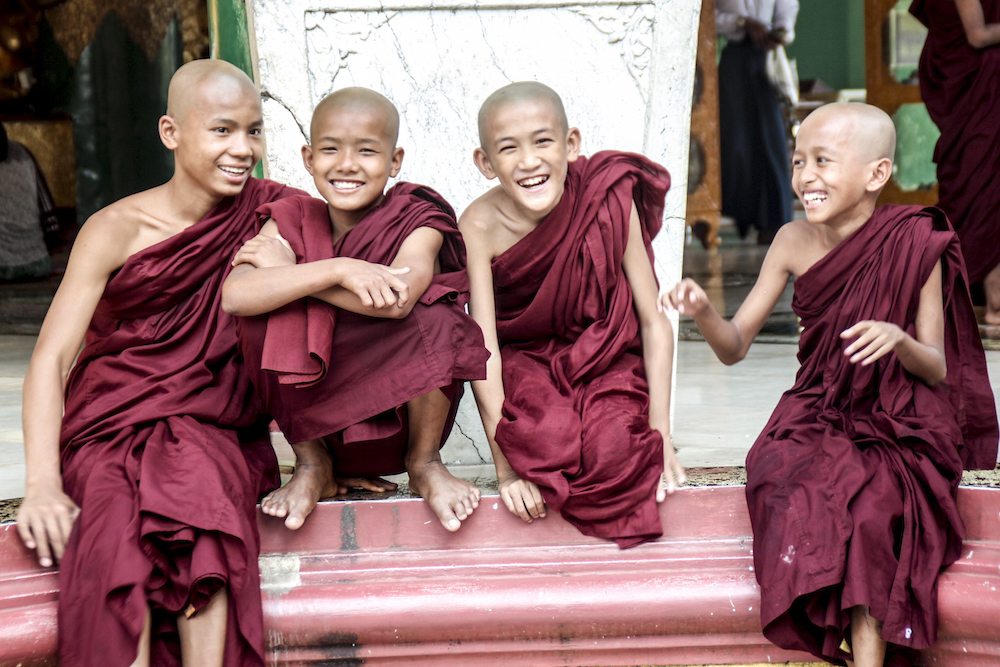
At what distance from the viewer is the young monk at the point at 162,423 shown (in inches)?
73.6

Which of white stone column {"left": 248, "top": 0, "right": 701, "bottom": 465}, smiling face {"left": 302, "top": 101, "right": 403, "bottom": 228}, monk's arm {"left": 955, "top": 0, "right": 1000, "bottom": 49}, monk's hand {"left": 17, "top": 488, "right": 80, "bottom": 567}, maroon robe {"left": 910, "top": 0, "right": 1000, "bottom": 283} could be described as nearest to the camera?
monk's hand {"left": 17, "top": 488, "right": 80, "bottom": 567}

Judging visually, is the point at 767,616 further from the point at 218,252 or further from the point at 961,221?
the point at 961,221

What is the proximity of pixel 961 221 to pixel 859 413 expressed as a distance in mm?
2748

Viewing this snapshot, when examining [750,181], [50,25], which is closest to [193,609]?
[750,181]

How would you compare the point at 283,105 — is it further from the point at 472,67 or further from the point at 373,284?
the point at 373,284

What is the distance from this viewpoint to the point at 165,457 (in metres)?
2.03

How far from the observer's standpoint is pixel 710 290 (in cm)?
605

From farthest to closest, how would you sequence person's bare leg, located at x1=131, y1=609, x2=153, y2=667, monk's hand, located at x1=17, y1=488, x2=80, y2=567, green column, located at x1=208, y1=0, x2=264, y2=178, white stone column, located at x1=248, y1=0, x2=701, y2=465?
green column, located at x1=208, y1=0, x2=264, y2=178, white stone column, located at x1=248, y1=0, x2=701, y2=465, monk's hand, located at x1=17, y1=488, x2=80, y2=567, person's bare leg, located at x1=131, y1=609, x2=153, y2=667

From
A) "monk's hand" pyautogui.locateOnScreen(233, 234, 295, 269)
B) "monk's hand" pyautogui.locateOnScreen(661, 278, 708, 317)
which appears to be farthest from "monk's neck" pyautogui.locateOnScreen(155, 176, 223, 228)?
"monk's hand" pyautogui.locateOnScreen(661, 278, 708, 317)

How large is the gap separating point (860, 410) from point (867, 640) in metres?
0.46

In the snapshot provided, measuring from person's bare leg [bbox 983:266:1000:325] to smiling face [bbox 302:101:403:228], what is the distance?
123 inches

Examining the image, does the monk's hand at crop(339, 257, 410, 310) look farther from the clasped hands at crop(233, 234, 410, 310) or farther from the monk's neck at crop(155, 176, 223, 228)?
the monk's neck at crop(155, 176, 223, 228)

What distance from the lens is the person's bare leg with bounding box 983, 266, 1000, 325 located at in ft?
14.6

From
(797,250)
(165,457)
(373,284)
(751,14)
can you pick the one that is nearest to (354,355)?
(373,284)
